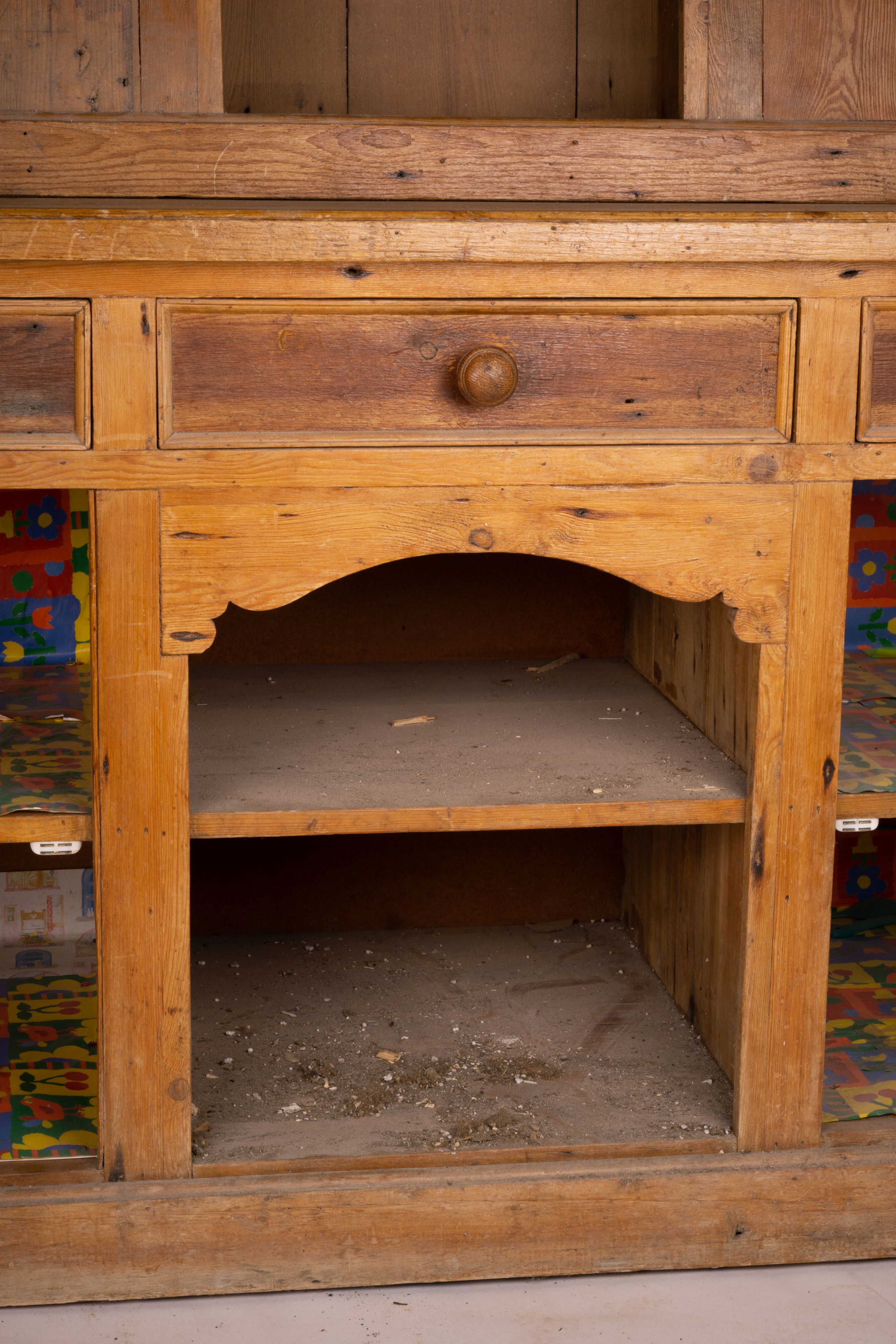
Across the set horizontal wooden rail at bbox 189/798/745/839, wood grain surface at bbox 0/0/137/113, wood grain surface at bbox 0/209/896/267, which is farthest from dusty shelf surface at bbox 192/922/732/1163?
wood grain surface at bbox 0/0/137/113

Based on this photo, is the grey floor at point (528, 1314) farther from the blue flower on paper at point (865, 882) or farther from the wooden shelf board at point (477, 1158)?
the blue flower on paper at point (865, 882)

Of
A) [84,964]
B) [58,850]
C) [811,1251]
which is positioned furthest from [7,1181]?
[811,1251]

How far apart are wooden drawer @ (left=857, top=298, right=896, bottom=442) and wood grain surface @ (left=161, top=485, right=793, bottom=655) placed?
0.12 m

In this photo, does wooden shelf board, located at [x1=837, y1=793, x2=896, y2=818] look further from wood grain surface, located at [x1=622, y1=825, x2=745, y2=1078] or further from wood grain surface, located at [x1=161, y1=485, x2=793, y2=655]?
wood grain surface, located at [x1=161, y1=485, x2=793, y2=655]

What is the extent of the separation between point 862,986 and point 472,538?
1.09 m

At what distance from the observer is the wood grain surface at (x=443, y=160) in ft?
4.67

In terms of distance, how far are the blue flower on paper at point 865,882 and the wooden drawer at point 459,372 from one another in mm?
1176

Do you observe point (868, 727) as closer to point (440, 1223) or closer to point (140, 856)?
point (440, 1223)

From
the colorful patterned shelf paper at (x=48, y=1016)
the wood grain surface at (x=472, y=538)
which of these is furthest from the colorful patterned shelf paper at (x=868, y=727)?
the colorful patterned shelf paper at (x=48, y=1016)

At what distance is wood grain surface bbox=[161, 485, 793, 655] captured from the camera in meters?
1.43

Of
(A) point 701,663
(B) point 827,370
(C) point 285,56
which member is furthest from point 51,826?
(C) point 285,56

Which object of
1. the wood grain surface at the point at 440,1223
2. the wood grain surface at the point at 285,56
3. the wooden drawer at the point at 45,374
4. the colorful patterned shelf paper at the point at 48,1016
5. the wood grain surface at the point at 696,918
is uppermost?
the wood grain surface at the point at 285,56

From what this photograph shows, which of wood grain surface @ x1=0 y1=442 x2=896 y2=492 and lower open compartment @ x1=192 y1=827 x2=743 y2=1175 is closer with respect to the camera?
wood grain surface @ x1=0 y1=442 x2=896 y2=492

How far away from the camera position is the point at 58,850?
1519 mm
